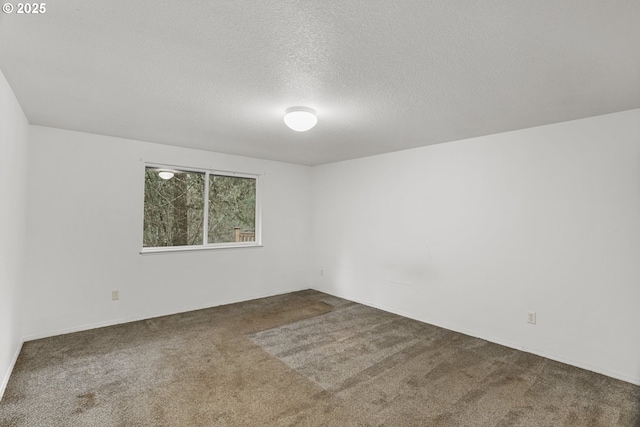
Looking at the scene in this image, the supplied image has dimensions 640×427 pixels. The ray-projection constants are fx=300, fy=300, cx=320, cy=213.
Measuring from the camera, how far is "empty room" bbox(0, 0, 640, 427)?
5.35 feet

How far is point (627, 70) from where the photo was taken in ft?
6.22

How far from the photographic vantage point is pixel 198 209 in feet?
14.8

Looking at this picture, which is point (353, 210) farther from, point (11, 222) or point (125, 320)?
point (11, 222)

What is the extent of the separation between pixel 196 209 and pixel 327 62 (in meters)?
3.37

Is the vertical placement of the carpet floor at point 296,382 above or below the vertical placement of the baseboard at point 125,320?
below

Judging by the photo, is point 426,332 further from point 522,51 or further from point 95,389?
point 95,389

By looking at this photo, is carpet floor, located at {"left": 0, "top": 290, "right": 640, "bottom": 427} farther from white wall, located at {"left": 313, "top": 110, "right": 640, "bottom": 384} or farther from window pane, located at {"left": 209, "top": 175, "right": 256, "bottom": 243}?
window pane, located at {"left": 209, "top": 175, "right": 256, "bottom": 243}

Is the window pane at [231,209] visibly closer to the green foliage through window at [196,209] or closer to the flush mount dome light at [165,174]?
the green foliage through window at [196,209]

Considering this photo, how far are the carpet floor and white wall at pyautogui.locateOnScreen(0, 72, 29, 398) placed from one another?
294 mm

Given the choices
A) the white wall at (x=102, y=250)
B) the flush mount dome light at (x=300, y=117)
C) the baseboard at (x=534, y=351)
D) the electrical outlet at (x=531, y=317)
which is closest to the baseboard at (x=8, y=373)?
the white wall at (x=102, y=250)

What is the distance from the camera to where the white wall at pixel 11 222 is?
86.1 inches

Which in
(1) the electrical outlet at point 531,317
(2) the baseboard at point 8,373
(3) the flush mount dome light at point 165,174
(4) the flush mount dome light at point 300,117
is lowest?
(2) the baseboard at point 8,373

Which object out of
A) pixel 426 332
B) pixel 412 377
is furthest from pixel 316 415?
pixel 426 332

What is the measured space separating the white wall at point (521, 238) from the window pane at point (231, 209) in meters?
1.91
